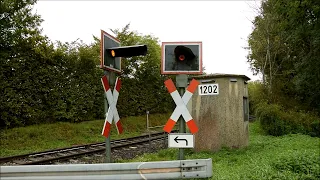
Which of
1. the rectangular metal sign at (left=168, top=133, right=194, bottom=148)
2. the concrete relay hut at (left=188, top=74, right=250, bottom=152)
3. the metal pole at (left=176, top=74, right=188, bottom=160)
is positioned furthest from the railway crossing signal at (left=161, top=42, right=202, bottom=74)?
the concrete relay hut at (left=188, top=74, right=250, bottom=152)

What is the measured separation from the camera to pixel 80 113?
18594 mm

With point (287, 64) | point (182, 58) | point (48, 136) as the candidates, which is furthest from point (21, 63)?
point (287, 64)

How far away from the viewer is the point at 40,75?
16.4 m

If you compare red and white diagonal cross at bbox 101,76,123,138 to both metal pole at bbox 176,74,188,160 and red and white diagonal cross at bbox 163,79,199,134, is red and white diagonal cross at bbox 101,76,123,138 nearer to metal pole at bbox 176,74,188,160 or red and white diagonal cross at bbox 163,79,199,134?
red and white diagonal cross at bbox 163,79,199,134

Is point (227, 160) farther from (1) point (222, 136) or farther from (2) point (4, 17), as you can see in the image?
(2) point (4, 17)

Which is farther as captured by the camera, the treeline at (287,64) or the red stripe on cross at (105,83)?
the treeline at (287,64)

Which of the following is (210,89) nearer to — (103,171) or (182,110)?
(182,110)

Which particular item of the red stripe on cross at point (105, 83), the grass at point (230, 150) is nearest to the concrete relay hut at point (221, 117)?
the grass at point (230, 150)

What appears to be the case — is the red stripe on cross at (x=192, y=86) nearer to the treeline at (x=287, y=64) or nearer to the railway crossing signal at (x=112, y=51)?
the railway crossing signal at (x=112, y=51)

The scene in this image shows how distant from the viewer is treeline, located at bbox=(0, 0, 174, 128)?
48.9 ft

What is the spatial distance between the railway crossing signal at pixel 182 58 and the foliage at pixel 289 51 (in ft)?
43.9

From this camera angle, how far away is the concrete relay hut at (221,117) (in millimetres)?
9734

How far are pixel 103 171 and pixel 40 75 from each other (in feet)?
44.4

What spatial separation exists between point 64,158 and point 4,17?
8.04m
